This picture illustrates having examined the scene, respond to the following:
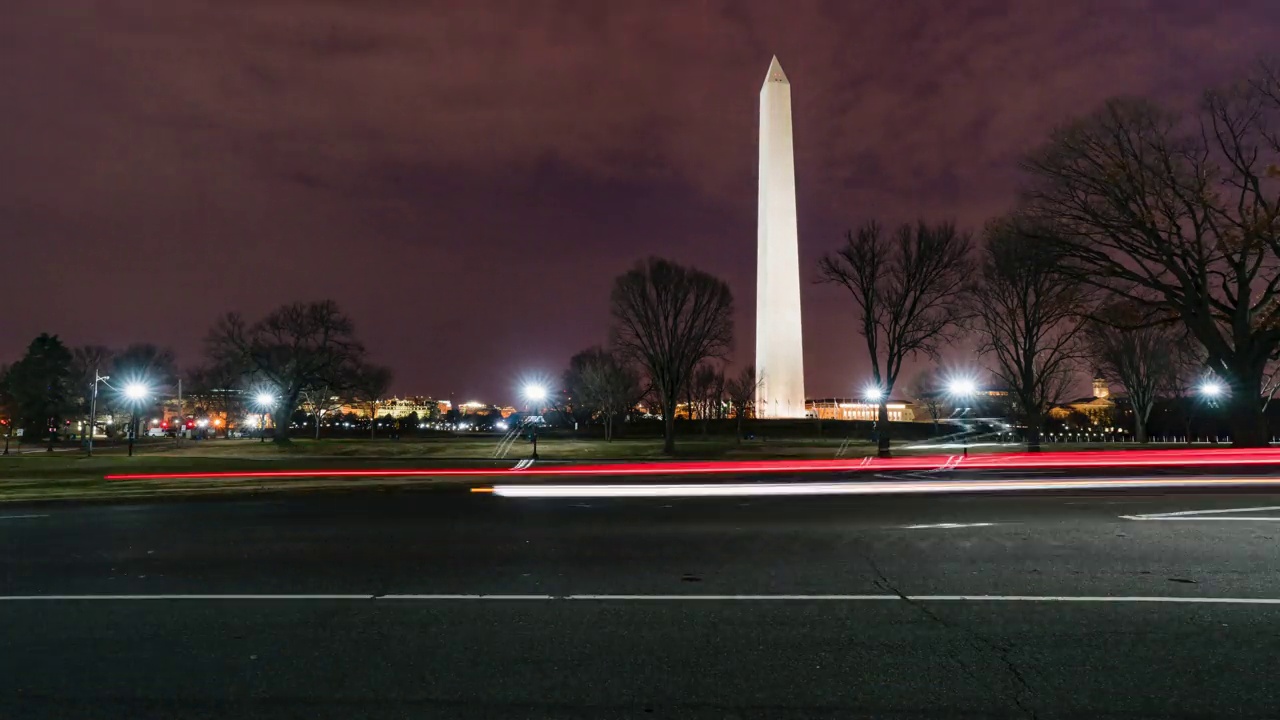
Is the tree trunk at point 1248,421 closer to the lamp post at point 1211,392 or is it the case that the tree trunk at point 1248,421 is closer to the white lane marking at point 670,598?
the lamp post at point 1211,392

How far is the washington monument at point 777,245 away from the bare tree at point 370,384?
29.2 meters

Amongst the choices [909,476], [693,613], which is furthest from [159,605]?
[909,476]

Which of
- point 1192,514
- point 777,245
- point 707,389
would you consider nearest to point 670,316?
point 777,245

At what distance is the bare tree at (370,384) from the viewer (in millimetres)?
59875

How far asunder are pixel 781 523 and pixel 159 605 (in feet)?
27.2

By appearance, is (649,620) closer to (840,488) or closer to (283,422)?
(840,488)

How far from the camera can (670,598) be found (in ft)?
24.1

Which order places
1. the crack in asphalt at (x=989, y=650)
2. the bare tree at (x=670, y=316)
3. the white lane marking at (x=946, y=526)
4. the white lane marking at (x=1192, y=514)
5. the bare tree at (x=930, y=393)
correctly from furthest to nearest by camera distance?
the bare tree at (x=930, y=393)
the bare tree at (x=670, y=316)
the white lane marking at (x=1192, y=514)
the white lane marking at (x=946, y=526)
the crack in asphalt at (x=989, y=650)

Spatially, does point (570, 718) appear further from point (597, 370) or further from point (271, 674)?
point (597, 370)

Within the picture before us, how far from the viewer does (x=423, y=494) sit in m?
18.3

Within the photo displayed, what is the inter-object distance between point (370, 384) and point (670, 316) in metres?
33.2

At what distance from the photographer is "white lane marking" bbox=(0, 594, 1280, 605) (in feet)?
23.4

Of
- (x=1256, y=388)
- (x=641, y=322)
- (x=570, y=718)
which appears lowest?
(x=570, y=718)

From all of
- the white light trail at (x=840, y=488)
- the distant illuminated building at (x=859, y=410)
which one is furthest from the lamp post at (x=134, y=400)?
the distant illuminated building at (x=859, y=410)
